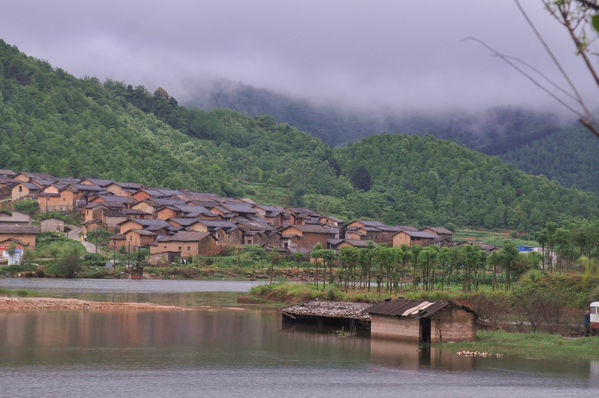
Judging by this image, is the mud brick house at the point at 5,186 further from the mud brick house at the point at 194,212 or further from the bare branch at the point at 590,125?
the bare branch at the point at 590,125

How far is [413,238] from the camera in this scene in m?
69.4

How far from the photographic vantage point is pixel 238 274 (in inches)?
2263

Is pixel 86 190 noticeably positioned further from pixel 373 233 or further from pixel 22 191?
pixel 373 233

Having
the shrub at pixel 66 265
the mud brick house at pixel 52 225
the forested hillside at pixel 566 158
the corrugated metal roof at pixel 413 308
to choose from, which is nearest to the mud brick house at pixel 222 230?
the mud brick house at pixel 52 225

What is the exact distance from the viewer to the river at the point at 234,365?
62.7 ft

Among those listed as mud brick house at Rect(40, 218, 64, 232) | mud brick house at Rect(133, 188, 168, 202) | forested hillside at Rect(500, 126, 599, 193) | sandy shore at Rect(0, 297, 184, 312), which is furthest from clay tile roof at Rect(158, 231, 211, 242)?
forested hillside at Rect(500, 126, 599, 193)

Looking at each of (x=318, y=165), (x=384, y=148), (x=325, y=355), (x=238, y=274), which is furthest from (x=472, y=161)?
(x=325, y=355)

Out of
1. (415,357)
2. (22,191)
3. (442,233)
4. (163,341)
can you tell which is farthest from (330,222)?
(415,357)

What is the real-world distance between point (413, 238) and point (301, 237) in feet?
34.2

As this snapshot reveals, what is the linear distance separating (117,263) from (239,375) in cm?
3655

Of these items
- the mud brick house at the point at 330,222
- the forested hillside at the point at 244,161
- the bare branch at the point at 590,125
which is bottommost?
the bare branch at the point at 590,125

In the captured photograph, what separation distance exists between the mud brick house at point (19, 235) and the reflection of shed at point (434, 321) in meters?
33.9

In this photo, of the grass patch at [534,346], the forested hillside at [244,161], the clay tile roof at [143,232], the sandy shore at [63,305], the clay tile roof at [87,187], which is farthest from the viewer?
the forested hillside at [244,161]

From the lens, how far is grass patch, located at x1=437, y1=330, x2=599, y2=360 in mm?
24172
